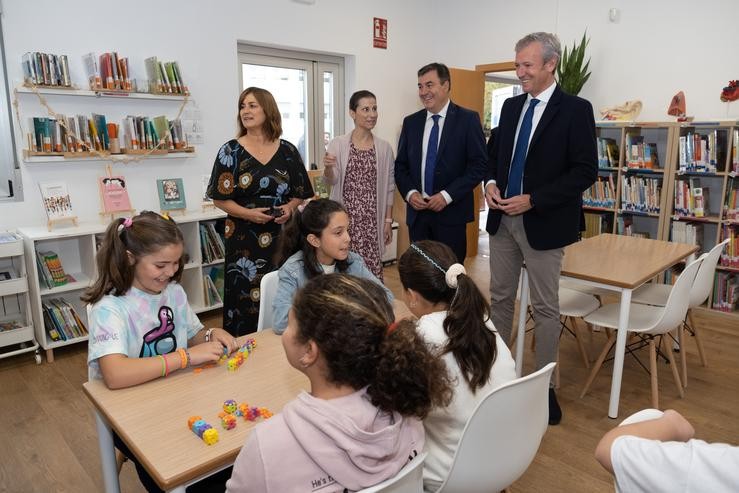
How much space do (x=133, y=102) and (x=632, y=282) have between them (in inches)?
137

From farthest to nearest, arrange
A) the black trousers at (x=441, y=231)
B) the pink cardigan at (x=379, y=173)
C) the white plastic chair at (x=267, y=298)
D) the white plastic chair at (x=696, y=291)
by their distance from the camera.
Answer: the pink cardigan at (x=379, y=173)
the black trousers at (x=441, y=231)
the white plastic chair at (x=696, y=291)
the white plastic chair at (x=267, y=298)

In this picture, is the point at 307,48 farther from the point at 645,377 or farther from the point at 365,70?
the point at 645,377

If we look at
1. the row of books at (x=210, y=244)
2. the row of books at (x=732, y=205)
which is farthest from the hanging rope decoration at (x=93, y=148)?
the row of books at (x=732, y=205)

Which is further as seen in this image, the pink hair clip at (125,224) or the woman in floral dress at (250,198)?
the woman in floral dress at (250,198)

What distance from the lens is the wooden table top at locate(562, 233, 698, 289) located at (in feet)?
8.73

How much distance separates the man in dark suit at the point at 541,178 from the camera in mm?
2506

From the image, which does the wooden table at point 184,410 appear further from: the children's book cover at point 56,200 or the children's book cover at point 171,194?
the children's book cover at point 171,194

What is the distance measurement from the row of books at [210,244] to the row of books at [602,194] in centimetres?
332

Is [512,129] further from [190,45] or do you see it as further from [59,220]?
[59,220]

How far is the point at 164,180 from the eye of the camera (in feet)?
13.6

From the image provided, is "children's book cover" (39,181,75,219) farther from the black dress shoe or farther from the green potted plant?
the green potted plant

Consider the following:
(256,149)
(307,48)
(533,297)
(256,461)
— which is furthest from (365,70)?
(256,461)

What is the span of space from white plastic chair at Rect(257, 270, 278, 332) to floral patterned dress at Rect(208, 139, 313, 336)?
2.36ft

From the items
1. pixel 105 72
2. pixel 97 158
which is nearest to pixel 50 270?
pixel 97 158
